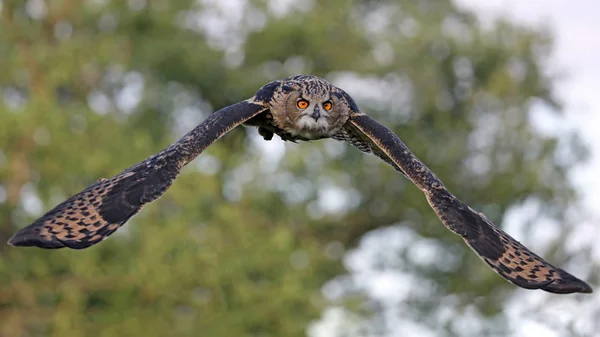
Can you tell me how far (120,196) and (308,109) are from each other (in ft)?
3.97

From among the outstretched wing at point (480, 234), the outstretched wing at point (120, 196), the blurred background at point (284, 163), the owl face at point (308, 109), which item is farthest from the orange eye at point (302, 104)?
the blurred background at point (284, 163)

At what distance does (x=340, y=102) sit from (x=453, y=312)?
1568cm

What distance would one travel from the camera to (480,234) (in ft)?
17.3

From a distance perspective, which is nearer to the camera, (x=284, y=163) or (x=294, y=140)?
(x=294, y=140)

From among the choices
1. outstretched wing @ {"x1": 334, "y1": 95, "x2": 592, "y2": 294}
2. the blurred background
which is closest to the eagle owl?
outstretched wing @ {"x1": 334, "y1": 95, "x2": 592, "y2": 294}

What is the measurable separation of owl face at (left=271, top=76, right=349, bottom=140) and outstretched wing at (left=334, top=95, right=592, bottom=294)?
17cm

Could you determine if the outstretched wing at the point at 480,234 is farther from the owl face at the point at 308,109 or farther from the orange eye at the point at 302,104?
the orange eye at the point at 302,104

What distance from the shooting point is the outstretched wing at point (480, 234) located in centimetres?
497

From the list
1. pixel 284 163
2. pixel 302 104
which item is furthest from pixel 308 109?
pixel 284 163

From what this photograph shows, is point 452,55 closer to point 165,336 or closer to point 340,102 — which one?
point 165,336

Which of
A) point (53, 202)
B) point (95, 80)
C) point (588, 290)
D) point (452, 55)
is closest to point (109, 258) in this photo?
point (53, 202)

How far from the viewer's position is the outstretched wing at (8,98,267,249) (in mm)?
4764

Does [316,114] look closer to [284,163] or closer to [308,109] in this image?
[308,109]

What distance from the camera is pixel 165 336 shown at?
17453 mm
